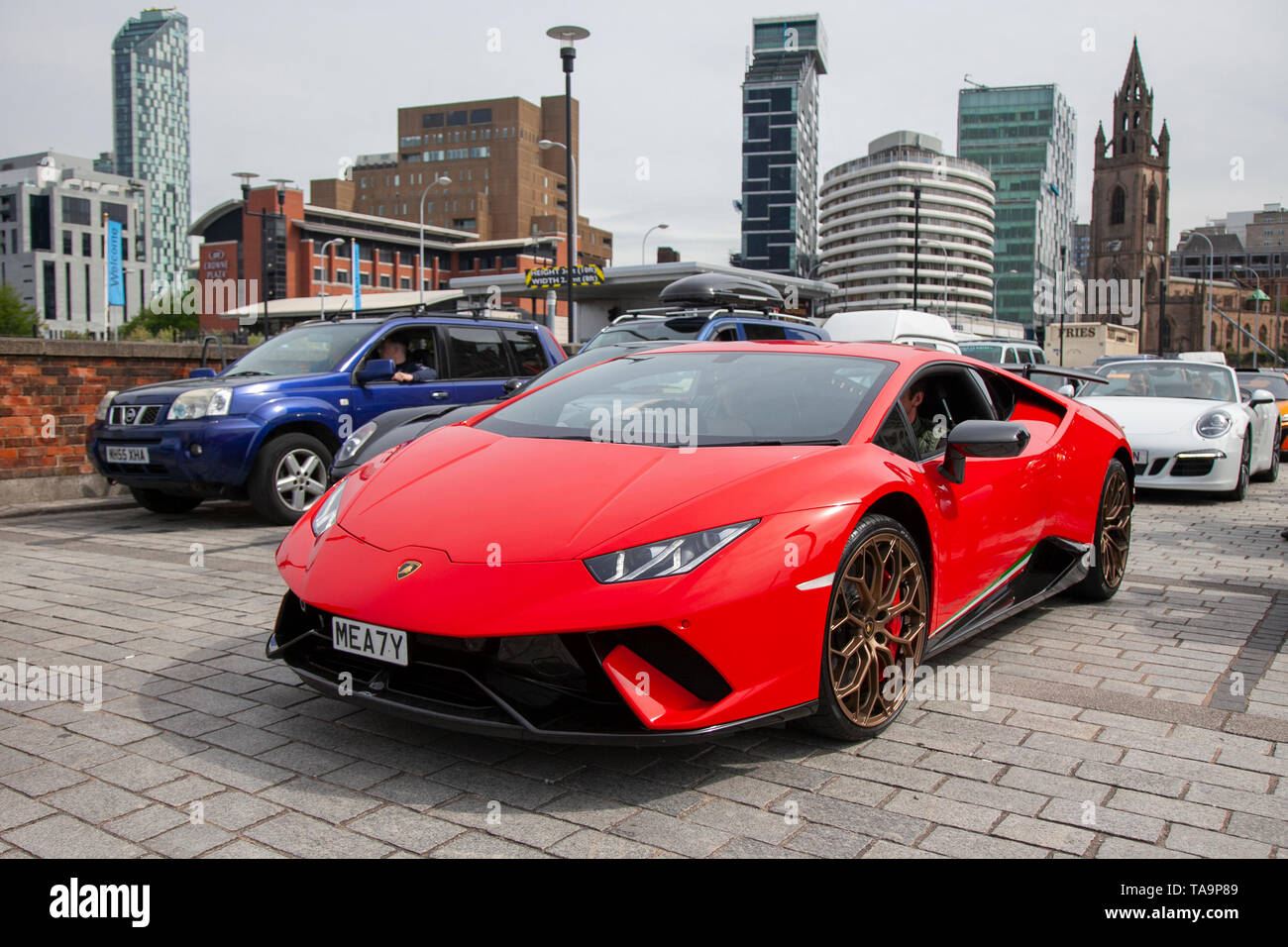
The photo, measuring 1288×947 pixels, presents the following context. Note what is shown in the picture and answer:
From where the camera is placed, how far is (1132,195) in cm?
14200

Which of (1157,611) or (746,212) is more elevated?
(746,212)

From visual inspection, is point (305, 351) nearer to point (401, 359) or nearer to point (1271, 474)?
point (401, 359)

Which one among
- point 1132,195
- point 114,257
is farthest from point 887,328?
point 1132,195

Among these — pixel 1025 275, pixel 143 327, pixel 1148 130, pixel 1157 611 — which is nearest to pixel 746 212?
pixel 1025 275

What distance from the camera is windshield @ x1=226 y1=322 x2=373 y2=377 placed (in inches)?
340

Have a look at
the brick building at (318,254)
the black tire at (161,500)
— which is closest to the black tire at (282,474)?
the black tire at (161,500)

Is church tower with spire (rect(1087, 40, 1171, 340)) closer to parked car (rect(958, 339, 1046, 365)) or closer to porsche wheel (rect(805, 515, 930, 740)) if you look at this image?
parked car (rect(958, 339, 1046, 365))

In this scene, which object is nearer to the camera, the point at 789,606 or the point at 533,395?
the point at 789,606

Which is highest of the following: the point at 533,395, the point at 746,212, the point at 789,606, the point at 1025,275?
the point at 746,212

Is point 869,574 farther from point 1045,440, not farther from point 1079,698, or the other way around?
point 1045,440

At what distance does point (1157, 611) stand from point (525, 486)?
382 cm

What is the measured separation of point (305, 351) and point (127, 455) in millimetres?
1653

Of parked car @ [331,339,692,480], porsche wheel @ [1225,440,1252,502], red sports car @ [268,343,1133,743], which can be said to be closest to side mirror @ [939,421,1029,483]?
red sports car @ [268,343,1133,743]
